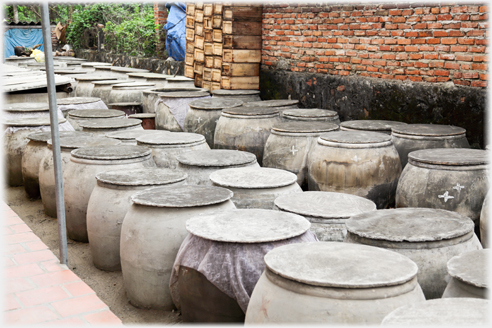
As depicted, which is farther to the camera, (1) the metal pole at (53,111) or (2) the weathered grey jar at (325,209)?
(2) the weathered grey jar at (325,209)

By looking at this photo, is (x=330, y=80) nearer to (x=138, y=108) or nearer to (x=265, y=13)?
(x=265, y=13)

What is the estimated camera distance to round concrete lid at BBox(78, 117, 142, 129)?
5.76 metres

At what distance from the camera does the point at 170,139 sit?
5.00 m

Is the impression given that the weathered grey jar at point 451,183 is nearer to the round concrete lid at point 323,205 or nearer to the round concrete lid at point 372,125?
the round concrete lid at point 323,205

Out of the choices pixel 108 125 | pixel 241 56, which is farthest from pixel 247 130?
pixel 241 56

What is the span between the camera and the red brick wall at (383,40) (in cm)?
479

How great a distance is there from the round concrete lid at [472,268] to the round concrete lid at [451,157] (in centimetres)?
140

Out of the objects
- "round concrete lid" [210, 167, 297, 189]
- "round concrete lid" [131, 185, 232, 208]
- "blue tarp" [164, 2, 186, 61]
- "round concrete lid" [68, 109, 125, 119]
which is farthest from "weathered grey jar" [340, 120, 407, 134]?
"blue tarp" [164, 2, 186, 61]

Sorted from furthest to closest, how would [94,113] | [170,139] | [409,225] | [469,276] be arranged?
1. [94,113]
2. [170,139]
3. [409,225]
4. [469,276]

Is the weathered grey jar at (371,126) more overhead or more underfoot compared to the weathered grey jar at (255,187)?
more overhead

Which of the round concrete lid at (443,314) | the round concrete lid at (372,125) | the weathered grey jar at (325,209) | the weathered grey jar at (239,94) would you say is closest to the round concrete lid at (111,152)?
the weathered grey jar at (325,209)

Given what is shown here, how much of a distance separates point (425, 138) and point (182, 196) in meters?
2.30

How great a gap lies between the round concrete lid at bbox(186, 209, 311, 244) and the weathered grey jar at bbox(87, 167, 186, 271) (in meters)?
0.87

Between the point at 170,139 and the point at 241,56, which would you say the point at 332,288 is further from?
the point at 241,56
